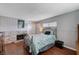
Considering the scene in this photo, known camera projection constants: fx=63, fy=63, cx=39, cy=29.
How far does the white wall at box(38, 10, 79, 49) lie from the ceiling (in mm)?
95

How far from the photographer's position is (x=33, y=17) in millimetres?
1370

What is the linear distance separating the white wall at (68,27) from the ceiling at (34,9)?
10cm

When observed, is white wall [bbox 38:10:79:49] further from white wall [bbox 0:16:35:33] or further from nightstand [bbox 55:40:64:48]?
white wall [bbox 0:16:35:33]

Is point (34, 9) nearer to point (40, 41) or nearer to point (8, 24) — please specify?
point (8, 24)

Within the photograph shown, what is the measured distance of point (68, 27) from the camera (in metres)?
1.27

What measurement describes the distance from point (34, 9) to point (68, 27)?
2.50 feet

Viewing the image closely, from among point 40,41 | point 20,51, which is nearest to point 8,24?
point 20,51

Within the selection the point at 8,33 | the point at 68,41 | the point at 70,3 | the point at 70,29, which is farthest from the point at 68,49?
the point at 8,33

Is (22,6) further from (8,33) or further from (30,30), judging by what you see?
(8,33)

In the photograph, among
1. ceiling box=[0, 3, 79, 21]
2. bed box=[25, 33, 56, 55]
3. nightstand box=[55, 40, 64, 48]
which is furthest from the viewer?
bed box=[25, 33, 56, 55]

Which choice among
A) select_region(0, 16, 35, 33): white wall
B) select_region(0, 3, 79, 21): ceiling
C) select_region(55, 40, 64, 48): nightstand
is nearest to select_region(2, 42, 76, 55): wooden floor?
select_region(55, 40, 64, 48): nightstand

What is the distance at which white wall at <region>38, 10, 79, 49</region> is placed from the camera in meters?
Answer: 1.20

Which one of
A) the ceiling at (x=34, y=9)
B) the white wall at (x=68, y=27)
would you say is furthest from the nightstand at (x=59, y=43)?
the ceiling at (x=34, y=9)

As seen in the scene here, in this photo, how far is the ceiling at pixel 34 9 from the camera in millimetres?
1140
